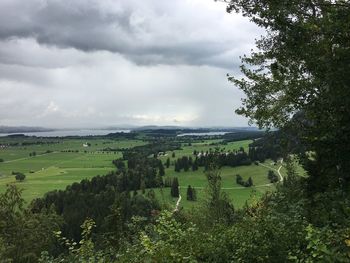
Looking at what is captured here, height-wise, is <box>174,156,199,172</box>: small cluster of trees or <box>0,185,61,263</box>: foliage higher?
<box>0,185,61,263</box>: foliage

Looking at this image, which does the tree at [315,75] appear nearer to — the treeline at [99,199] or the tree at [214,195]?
the tree at [214,195]

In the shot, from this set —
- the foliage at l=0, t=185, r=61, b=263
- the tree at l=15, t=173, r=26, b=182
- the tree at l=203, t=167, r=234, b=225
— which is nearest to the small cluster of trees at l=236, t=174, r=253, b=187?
the foliage at l=0, t=185, r=61, b=263

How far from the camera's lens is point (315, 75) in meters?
15.2

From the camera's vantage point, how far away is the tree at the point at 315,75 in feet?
43.9

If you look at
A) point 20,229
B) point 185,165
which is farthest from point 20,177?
point 20,229

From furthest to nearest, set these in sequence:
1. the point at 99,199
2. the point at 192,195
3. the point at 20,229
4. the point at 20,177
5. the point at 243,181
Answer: the point at 20,177 < the point at 243,181 < the point at 192,195 < the point at 99,199 < the point at 20,229

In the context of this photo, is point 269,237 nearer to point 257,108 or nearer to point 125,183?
point 257,108

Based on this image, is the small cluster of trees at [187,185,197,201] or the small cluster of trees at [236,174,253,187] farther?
the small cluster of trees at [236,174,253,187]

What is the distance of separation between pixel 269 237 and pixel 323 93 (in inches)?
266

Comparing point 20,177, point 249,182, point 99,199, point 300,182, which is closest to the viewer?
point 300,182

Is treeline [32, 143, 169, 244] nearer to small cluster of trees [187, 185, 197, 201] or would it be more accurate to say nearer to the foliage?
the foliage

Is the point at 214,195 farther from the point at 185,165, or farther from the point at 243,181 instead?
the point at 185,165

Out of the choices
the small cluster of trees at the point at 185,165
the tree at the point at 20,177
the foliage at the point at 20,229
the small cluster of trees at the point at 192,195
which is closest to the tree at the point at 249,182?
the small cluster of trees at the point at 192,195

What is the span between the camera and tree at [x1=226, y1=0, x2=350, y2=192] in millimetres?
13383
